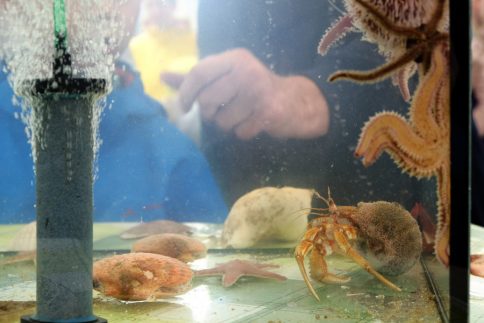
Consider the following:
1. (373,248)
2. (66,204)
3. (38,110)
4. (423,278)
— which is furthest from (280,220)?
(38,110)

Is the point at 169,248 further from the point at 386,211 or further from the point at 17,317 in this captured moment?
the point at 386,211

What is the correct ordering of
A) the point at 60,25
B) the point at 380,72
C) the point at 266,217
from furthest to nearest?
1. the point at 266,217
2. the point at 380,72
3. the point at 60,25

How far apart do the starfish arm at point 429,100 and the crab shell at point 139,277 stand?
1.16 m

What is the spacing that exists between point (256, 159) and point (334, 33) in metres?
0.64

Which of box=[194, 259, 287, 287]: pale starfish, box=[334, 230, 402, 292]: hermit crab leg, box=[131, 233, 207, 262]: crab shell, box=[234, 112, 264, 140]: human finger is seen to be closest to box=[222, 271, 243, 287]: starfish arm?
box=[194, 259, 287, 287]: pale starfish

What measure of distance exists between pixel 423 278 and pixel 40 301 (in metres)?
1.61

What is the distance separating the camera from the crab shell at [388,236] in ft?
9.20

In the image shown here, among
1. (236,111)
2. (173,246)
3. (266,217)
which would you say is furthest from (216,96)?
(173,246)

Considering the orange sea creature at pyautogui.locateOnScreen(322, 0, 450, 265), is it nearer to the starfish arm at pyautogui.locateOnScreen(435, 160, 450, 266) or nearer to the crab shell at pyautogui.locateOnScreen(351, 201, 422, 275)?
the starfish arm at pyautogui.locateOnScreen(435, 160, 450, 266)

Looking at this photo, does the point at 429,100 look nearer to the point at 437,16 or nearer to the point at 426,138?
the point at 426,138

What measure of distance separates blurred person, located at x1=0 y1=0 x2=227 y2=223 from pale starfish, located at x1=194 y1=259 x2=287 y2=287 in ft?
0.84

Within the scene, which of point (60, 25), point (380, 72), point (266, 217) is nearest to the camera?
point (60, 25)

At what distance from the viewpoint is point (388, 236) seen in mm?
2844

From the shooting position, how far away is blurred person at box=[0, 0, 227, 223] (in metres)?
2.78
